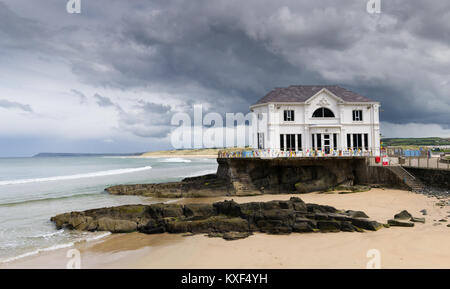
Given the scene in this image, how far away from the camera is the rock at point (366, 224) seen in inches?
467

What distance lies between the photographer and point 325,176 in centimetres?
2428

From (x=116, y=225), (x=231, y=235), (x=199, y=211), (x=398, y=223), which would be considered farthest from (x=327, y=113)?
(x=116, y=225)

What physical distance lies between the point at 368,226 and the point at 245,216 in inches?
210

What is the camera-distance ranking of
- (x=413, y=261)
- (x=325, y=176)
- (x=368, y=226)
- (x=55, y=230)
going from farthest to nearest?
(x=325, y=176)
(x=55, y=230)
(x=368, y=226)
(x=413, y=261)

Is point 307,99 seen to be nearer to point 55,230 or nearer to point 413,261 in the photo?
point 413,261

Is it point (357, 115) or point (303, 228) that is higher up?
point (357, 115)

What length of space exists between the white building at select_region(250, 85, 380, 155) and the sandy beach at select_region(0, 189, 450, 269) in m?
13.3

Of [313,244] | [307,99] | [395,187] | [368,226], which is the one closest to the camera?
[313,244]

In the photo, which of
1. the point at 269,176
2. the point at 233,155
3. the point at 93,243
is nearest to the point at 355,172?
the point at 269,176

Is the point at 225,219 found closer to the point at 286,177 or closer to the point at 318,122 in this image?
the point at 286,177

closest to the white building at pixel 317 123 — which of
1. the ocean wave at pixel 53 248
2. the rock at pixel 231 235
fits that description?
the rock at pixel 231 235

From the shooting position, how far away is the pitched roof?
27156 millimetres

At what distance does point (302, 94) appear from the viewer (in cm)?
2797

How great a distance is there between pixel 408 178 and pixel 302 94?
A: 11.7 meters
